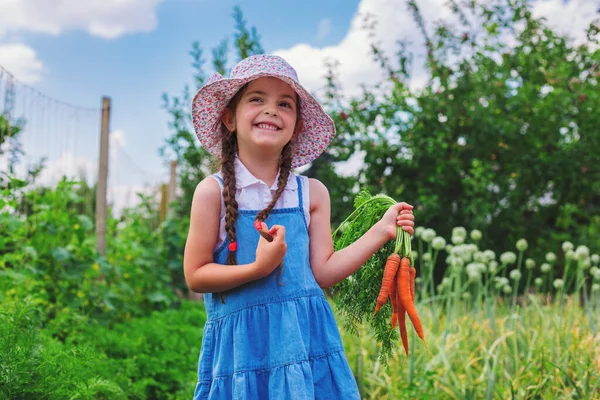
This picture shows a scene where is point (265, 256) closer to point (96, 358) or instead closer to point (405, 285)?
point (405, 285)

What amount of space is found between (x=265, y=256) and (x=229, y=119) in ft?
2.03

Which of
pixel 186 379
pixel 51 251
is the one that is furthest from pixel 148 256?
pixel 186 379

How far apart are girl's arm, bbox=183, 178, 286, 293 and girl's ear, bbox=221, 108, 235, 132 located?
0.25 metres

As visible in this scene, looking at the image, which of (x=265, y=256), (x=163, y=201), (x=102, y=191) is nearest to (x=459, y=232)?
(x=265, y=256)

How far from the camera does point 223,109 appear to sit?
2221mm

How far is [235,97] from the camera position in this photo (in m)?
2.19

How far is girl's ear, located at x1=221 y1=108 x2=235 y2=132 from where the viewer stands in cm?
221

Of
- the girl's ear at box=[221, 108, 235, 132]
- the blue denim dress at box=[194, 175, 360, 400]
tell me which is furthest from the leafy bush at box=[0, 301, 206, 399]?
the girl's ear at box=[221, 108, 235, 132]

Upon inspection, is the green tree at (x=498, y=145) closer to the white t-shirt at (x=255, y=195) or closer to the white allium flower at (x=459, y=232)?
the white allium flower at (x=459, y=232)

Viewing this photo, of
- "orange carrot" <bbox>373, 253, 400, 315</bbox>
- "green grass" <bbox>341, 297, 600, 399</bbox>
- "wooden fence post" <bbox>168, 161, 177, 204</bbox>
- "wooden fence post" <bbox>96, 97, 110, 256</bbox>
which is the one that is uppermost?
"wooden fence post" <bbox>168, 161, 177, 204</bbox>

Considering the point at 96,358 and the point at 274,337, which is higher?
the point at 274,337

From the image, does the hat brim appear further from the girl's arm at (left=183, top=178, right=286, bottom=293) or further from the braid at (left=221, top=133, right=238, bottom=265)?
the girl's arm at (left=183, top=178, right=286, bottom=293)

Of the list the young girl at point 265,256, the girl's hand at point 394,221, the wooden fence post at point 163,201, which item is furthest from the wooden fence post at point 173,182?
the girl's hand at point 394,221

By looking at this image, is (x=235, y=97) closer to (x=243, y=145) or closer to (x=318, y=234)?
(x=243, y=145)
